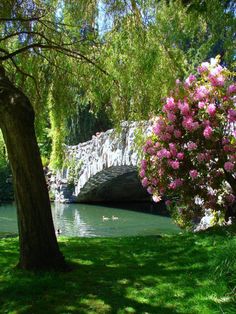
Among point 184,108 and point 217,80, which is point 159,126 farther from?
point 217,80

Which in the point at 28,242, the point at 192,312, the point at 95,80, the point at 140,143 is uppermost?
the point at 95,80

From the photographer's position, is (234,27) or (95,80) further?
(95,80)

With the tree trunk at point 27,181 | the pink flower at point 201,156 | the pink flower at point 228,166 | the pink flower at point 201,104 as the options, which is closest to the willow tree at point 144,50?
the pink flower at point 201,104

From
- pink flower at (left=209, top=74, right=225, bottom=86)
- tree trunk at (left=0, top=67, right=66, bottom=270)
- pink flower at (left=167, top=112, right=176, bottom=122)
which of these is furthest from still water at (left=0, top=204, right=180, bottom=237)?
tree trunk at (left=0, top=67, right=66, bottom=270)

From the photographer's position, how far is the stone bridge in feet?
55.1

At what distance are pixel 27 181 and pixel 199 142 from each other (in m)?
3.04

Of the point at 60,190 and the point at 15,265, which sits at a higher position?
the point at 60,190

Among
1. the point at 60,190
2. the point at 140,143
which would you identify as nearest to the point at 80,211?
the point at 60,190

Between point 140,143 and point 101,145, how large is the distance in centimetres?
1120

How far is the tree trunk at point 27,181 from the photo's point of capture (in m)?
4.76

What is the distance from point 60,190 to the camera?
24656 mm

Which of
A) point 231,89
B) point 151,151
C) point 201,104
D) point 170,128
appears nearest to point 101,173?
point 151,151

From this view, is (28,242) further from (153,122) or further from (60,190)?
(60,190)

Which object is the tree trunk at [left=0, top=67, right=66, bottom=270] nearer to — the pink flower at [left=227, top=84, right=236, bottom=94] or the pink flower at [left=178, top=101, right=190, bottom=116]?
the pink flower at [left=178, top=101, right=190, bottom=116]
